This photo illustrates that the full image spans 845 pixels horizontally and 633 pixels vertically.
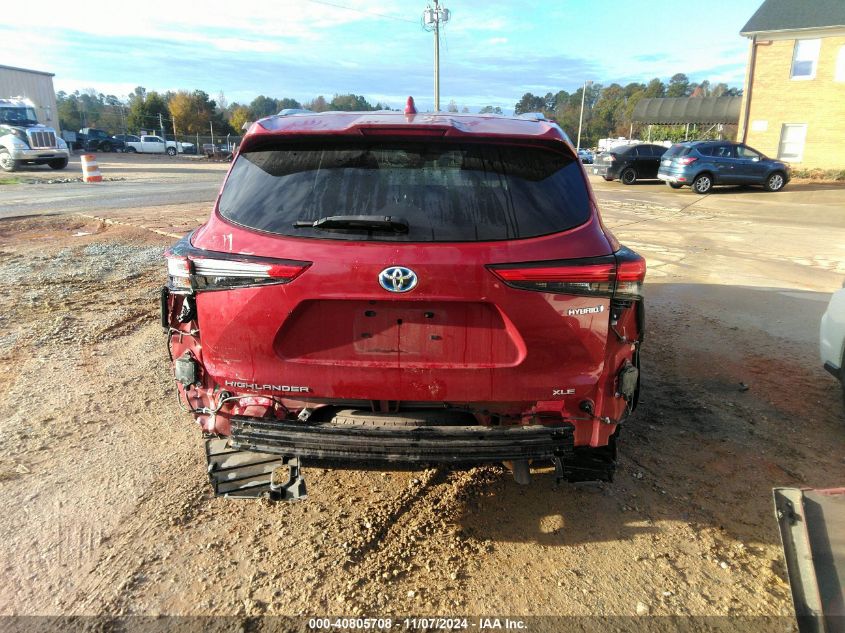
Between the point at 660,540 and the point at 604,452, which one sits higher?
the point at 604,452

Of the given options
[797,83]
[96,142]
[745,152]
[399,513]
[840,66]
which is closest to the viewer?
[399,513]

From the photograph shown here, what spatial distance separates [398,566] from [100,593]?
1283mm

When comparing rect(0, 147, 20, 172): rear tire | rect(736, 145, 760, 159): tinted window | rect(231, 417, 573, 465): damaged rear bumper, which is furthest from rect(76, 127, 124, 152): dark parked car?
rect(231, 417, 573, 465): damaged rear bumper

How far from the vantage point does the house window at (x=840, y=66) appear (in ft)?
83.2

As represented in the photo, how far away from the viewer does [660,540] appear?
3.00 metres

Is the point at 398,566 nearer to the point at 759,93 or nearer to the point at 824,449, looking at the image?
the point at 824,449

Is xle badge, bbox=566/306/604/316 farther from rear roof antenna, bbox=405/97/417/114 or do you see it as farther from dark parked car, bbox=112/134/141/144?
dark parked car, bbox=112/134/141/144

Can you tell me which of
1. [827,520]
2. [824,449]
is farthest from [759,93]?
[827,520]

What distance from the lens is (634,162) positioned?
25.5 m

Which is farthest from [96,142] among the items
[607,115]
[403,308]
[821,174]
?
[607,115]

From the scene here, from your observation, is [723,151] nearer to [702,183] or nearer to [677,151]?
[702,183]

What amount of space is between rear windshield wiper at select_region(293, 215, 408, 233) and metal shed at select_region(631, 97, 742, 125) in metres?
44.0

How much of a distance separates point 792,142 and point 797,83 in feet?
8.18

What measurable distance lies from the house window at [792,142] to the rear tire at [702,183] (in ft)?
27.6
